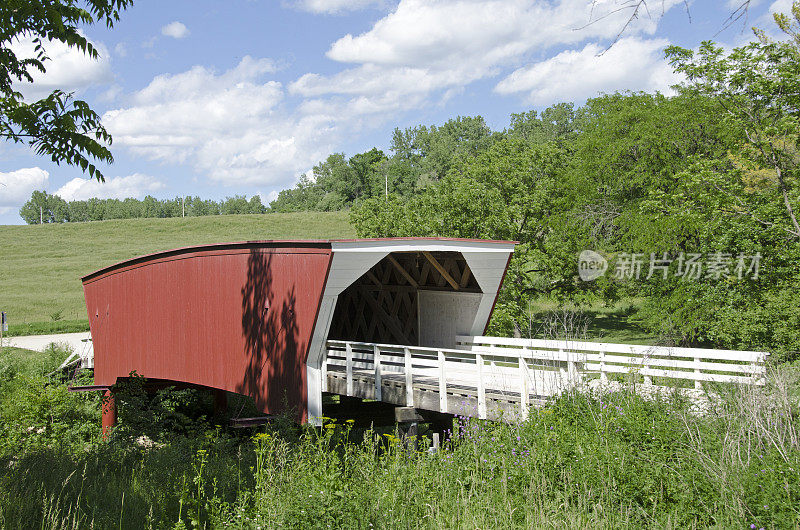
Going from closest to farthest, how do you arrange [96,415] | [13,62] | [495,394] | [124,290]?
[13,62], [495,394], [124,290], [96,415]

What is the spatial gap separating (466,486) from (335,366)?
22.6ft

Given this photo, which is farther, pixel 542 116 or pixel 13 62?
pixel 542 116

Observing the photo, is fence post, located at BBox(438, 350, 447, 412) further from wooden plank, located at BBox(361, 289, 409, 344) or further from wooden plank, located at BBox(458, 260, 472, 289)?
wooden plank, located at BBox(361, 289, 409, 344)

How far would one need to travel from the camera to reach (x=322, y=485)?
5.38m

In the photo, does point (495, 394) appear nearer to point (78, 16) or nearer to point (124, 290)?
point (78, 16)

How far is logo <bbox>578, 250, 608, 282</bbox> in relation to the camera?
73.0 feet

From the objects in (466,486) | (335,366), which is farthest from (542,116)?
(466,486)

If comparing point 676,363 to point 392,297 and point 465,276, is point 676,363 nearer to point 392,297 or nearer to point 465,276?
point 465,276

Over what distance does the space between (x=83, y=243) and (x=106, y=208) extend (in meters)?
60.4

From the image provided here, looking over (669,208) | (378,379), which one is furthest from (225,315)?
(669,208)

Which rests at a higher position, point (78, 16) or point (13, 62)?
point (78, 16)

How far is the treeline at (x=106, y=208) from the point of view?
115938 millimetres

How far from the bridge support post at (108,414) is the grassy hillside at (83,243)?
1933cm

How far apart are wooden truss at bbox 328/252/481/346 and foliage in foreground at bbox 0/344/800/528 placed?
21.3 feet
